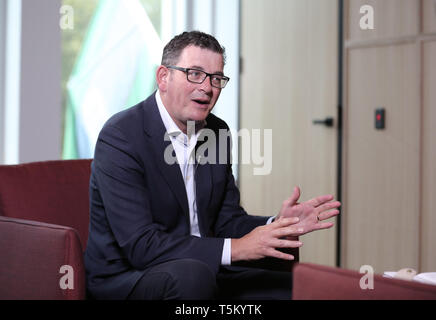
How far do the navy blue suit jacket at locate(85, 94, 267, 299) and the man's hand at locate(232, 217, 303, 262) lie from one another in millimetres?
62

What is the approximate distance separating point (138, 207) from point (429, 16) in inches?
90.5

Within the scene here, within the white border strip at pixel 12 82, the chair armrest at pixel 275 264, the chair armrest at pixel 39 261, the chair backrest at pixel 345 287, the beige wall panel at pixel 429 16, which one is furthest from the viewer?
the beige wall panel at pixel 429 16

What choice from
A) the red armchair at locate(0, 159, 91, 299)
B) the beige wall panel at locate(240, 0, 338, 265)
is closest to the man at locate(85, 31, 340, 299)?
the red armchair at locate(0, 159, 91, 299)

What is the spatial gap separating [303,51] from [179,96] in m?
2.07

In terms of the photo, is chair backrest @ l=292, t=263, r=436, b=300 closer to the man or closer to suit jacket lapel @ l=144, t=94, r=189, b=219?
the man

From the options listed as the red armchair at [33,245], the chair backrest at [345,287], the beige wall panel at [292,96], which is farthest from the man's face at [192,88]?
the beige wall panel at [292,96]

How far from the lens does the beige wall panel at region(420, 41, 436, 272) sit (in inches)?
122

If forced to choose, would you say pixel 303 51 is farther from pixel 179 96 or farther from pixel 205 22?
pixel 179 96

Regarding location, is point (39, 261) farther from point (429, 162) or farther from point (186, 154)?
point (429, 162)

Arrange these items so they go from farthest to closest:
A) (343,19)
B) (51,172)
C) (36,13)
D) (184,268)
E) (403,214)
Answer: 1. (343,19)
2. (403,214)
3. (36,13)
4. (51,172)
5. (184,268)

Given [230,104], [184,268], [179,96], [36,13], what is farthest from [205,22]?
[184,268]

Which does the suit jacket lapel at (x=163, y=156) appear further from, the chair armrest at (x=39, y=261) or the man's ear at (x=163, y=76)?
the chair armrest at (x=39, y=261)

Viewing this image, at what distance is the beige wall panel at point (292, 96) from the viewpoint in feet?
11.6

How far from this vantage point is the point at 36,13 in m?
2.54
